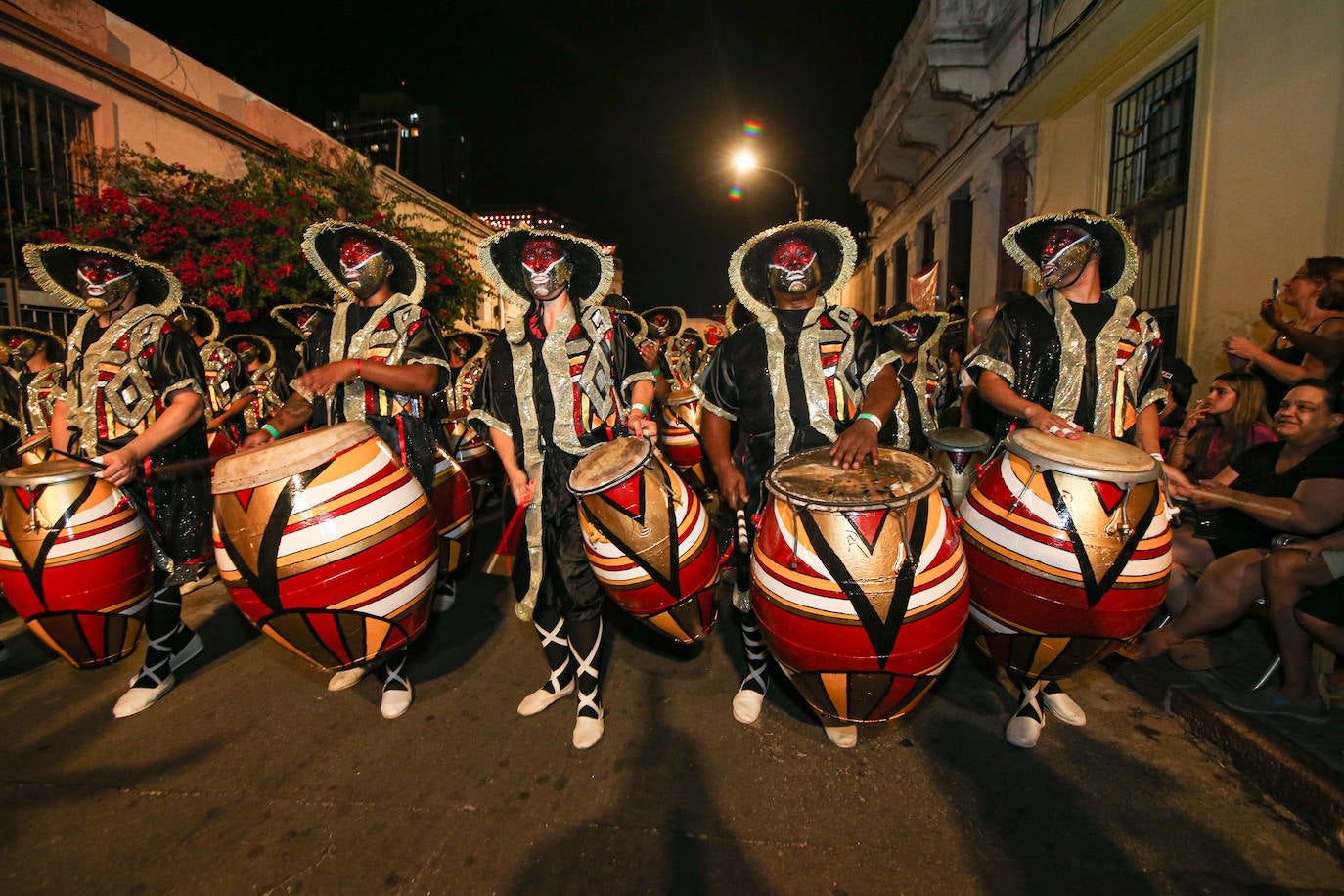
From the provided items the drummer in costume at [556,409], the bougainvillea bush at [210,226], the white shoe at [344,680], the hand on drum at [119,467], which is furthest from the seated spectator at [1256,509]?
the bougainvillea bush at [210,226]

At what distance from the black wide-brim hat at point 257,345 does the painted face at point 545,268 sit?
26.4ft

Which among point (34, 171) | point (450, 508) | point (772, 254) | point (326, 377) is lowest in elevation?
point (450, 508)

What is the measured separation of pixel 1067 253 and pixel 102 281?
4.58m

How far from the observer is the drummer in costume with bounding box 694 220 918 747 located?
2.76m

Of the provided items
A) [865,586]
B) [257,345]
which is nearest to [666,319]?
[257,345]

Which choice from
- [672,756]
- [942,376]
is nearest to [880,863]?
[672,756]

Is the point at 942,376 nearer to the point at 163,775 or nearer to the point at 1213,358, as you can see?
the point at 1213,358

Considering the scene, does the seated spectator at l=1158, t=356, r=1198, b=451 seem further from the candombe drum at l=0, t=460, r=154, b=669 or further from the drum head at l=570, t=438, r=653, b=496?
the candombe drum at l=0, t=460, r=154, b=669

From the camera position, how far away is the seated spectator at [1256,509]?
2.93 meters

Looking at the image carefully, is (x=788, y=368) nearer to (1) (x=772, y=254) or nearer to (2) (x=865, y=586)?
(1) (x=772, y=254)

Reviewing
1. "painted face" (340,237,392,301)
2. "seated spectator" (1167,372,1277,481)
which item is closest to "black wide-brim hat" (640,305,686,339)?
"seated spectator" (1167,372,1277,481)

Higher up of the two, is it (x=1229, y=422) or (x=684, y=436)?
(x=1229, y=422)

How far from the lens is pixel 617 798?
2477 mm

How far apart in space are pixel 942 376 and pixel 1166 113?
12.7 feet
